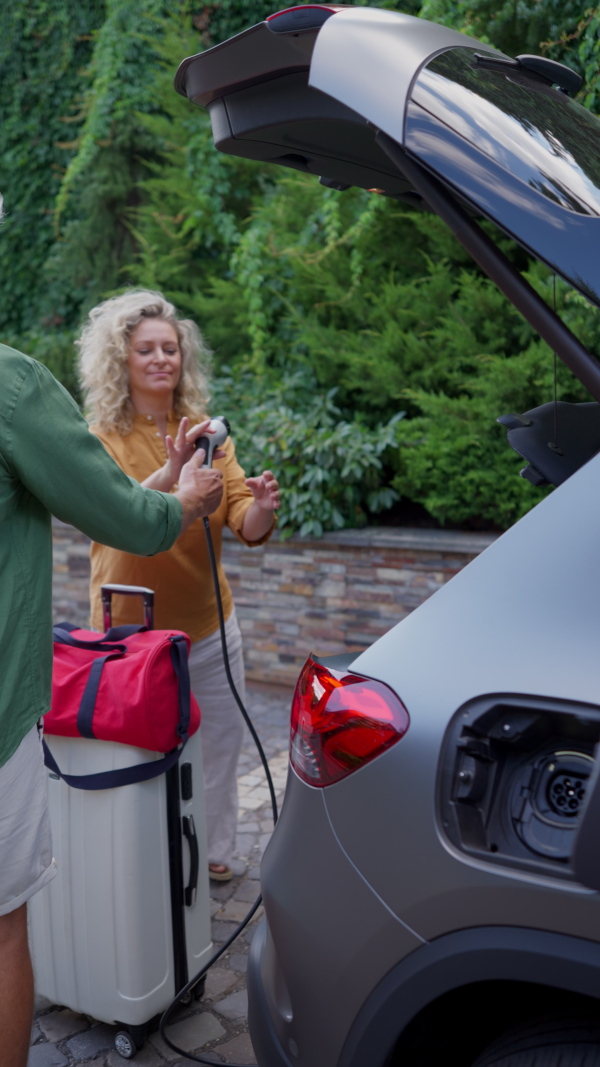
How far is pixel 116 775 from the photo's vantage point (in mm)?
2344

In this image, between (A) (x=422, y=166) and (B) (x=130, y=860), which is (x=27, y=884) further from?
(A) (x=422, y=166)

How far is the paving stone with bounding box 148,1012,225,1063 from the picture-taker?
2.46 meters

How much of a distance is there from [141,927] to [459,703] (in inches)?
56.8

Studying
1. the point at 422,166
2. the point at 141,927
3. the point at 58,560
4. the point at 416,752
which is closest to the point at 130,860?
the point at 141,927

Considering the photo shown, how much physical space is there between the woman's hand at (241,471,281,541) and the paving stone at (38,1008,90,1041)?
1563 millimetres

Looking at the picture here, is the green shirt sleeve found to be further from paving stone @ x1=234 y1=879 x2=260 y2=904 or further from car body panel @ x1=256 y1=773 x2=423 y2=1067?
paving stone @ x1=234 y1=879 x2=260 y2=904

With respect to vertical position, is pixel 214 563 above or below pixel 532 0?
below

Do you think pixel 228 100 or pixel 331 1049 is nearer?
pixel 331 1049

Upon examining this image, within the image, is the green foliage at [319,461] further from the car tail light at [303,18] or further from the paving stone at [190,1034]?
the car tail light at [303,18]

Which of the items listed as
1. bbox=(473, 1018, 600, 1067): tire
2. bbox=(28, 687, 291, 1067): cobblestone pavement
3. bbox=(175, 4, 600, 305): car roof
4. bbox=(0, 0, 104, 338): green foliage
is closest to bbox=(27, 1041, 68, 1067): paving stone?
bbox=(28, 687, 291, 1067): cobblestone pavement

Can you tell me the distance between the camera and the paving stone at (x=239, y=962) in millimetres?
2871

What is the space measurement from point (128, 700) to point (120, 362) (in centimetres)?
127

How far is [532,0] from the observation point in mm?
5426

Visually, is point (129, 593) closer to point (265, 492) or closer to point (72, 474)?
point (265, 492)
